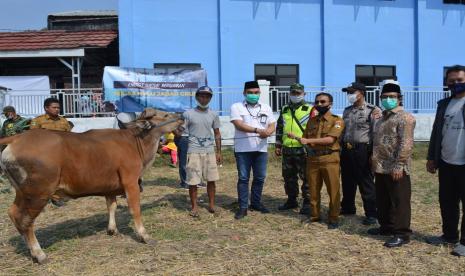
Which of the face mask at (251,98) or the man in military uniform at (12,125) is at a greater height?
the face mask at (251,98)

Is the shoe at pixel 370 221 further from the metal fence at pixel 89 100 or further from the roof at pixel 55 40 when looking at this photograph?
the roof at pixel 55 40

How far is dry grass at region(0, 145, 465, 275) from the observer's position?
4645mm

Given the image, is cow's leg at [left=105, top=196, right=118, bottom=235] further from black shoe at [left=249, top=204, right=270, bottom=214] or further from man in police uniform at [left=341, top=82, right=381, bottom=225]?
man in police uniform at [left=341, top=82, right=381, bottom=225]

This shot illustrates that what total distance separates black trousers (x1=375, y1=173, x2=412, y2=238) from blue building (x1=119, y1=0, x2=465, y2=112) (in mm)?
11814

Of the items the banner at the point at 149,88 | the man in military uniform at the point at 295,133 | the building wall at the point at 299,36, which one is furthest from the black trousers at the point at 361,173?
the building wall at the point at 299,36

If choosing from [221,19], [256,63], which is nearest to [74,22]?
[221,19]

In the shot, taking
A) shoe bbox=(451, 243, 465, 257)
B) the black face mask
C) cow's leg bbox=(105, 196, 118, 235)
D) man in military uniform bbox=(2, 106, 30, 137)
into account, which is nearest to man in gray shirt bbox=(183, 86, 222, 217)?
cow's leg bbox=(105, 196, 118, 235)

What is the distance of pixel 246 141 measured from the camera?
6.53 meters

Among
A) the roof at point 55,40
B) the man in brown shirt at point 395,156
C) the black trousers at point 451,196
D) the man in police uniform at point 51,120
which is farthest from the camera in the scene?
the roof at point 55,40

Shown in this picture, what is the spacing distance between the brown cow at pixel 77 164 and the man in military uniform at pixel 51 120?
221 cm

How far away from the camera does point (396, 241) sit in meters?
5.20

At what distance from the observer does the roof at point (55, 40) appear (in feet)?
51.1

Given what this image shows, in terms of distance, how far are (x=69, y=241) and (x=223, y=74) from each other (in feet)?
39.2

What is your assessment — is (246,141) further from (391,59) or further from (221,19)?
(391,59)
